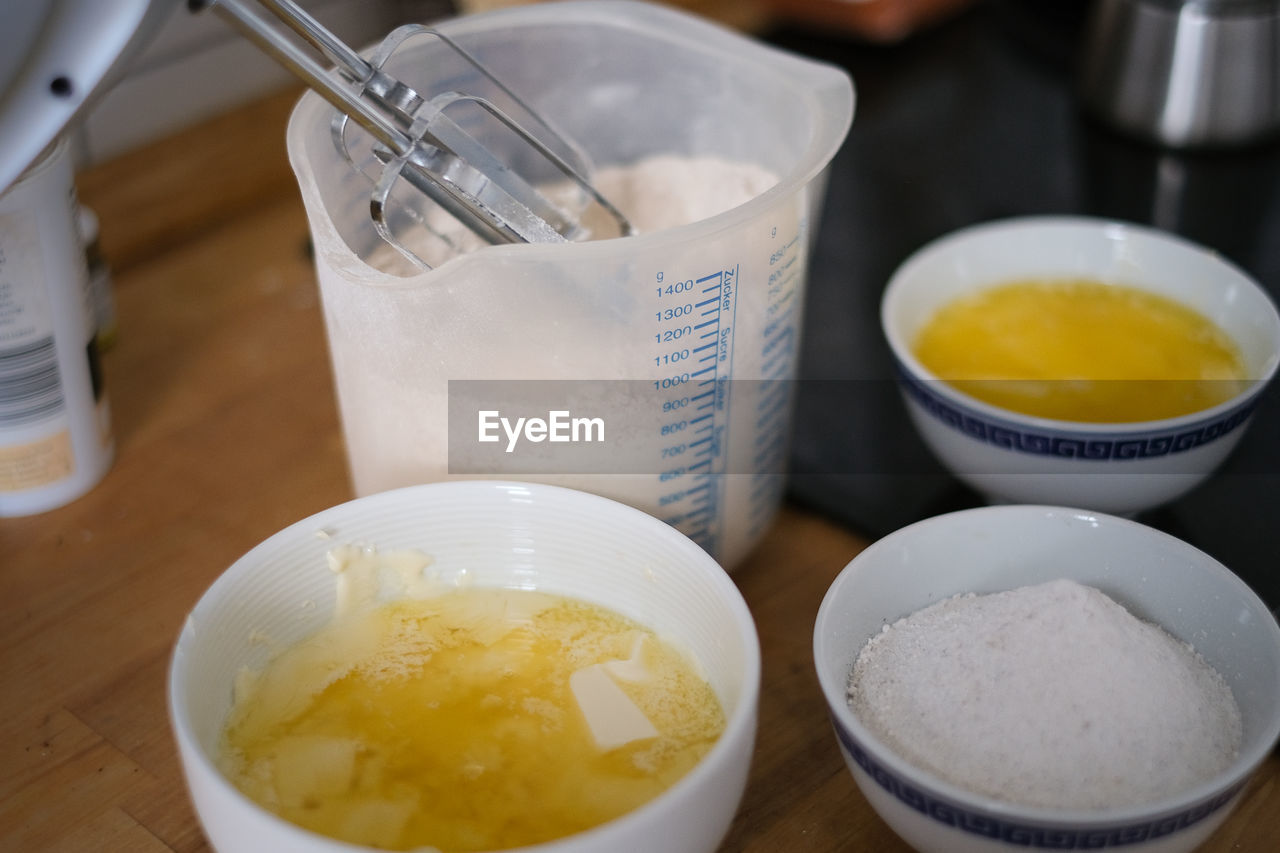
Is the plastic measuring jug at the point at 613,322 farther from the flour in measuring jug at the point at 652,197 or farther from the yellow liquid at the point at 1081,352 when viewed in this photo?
the yellow liquid at the point at 1081,352

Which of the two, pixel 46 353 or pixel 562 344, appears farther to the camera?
Answer: pixel 46 353

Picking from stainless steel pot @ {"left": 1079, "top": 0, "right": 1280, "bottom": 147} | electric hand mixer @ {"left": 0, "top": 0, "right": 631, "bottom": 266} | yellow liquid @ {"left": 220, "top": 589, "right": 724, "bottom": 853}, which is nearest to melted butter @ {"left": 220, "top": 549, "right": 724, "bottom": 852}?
yellow liquid @ {"left": 220, "top": 589, "right": 724, "bottom": 853}

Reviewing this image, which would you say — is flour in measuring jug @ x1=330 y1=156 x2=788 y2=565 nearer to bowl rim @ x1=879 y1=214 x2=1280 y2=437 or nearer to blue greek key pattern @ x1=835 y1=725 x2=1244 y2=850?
bowl rim @ x1=879 y1=214 x2=1280 y2=437

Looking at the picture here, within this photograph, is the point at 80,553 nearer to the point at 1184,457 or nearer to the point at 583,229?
the point at 583,229

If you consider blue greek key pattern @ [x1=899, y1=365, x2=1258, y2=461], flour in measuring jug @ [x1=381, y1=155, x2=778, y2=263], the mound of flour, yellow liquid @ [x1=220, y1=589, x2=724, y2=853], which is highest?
flour in measuring jug @ [x1=381, y1=155, x2=778, y2=263]

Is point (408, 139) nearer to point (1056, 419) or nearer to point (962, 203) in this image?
point (1056, 419)

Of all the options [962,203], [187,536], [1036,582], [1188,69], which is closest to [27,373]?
[187,536]
